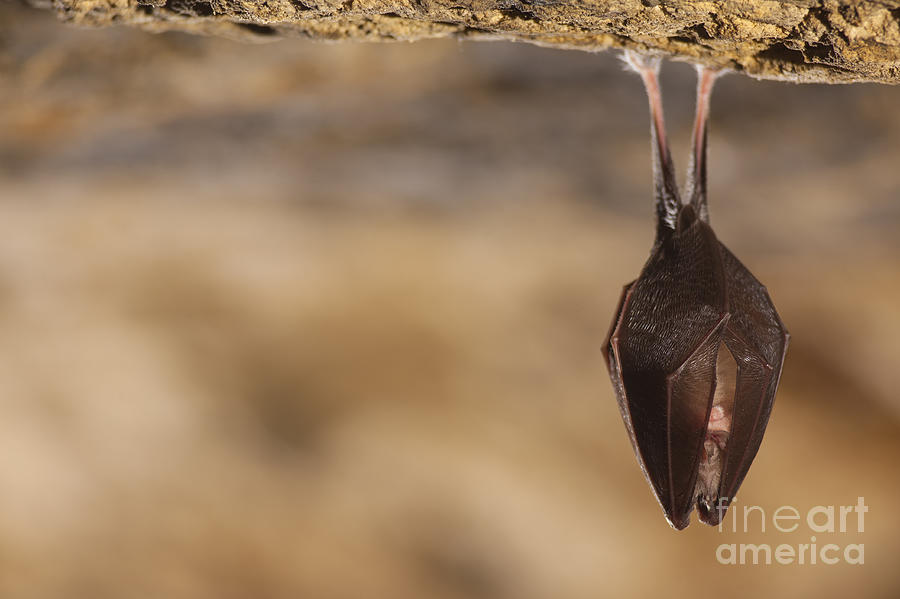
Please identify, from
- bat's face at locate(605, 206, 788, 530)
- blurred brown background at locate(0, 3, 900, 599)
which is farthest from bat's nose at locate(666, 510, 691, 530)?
blurred brown background at locate(0, 3, 900, 599)

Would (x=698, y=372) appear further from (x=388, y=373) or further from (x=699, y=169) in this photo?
(x=388, y=373)

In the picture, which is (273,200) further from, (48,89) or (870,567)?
(870,567)

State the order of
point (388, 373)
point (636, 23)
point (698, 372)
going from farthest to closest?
point (388, 373)
point (698, 372)
point (636, 23)

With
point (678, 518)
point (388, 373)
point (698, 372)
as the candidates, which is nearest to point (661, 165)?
point (698, 372)

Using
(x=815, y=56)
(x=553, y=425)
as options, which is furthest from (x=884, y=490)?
(x=815, y=56)

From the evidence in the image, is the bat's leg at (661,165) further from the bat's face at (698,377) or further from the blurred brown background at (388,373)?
the blurred brown background at (388,373)

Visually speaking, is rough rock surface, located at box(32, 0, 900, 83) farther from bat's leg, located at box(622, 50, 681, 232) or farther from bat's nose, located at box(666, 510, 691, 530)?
bat's nose, located at box(666, 510, 691, 530)
